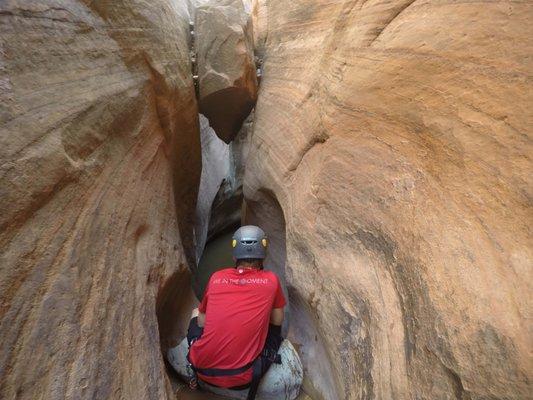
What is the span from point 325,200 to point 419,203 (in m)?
1.02

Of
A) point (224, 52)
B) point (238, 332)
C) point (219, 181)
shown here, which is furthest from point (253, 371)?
point (219, 181)

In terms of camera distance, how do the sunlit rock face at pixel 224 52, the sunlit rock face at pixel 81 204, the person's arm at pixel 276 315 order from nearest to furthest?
1. the sunlit rock face at pixel 81 204
2. the person's arm at pixel 276 315
3. the sunlit rock face at pixel 224 52

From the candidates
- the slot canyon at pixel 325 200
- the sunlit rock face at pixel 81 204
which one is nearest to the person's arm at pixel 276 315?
the slot canyon at pixel 325 200

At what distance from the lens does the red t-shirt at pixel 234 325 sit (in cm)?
307

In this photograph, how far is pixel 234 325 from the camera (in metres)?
3.09

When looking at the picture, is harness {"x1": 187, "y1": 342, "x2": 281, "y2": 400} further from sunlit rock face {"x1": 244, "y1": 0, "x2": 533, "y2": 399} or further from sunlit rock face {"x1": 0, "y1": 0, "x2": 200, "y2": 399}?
sunlit rock face {"x1": 244, "y1": 0, "x2": 533, "y2": 399}

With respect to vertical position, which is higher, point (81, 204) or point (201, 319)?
point (81, 204)

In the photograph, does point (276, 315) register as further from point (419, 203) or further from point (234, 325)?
point (419, 203)

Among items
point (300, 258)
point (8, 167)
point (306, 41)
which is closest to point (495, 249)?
point (300, 258)

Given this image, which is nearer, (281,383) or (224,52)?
(281,383)

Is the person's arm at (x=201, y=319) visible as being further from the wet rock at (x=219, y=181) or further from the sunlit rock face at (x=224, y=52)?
the wet rock at (x=219, y=181)

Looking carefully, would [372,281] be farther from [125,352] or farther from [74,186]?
[74,186]

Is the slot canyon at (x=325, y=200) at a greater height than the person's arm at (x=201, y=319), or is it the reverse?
the slot canyon at (x=325, y=200)

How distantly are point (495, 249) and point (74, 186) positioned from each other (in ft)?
9.28
